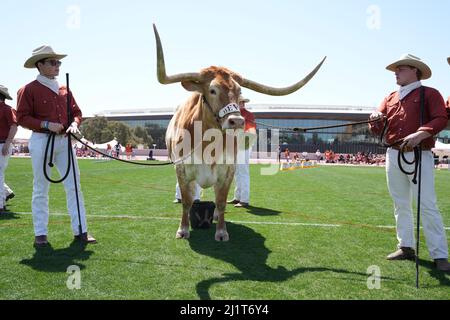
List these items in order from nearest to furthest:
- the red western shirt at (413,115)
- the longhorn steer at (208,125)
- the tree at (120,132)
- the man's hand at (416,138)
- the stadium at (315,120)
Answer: the man's hand at (416,138), the red western shirt at (413,115), the longhorn steer at (208,125), the tree at (120,132), the stadium at (315,120)

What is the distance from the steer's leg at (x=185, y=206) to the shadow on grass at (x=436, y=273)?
3224mm

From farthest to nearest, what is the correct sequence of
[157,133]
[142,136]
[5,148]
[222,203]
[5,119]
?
[157,133] → [142,136] → [5,119] → [5,148] → [222,203]

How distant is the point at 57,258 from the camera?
443cm

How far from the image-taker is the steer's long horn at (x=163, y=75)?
426 cm

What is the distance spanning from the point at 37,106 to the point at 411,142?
4.76 meters

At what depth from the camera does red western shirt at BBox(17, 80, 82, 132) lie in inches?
191

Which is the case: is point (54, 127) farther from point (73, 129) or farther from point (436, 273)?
point (436, 273)

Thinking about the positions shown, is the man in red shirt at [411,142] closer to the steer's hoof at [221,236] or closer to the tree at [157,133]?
the steer's hoof at [221,236]

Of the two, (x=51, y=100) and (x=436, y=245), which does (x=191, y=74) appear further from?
(x=436, y=245)

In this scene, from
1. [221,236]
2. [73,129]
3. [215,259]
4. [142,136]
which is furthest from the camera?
[142,136]

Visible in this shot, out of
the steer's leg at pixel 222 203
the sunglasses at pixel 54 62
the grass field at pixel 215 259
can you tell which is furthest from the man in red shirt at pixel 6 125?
the steer's leg at pixel 222 203

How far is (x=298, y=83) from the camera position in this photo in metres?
5.25

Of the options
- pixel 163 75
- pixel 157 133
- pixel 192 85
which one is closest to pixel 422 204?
pixel 192 85

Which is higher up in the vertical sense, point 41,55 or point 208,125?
point 41,55
